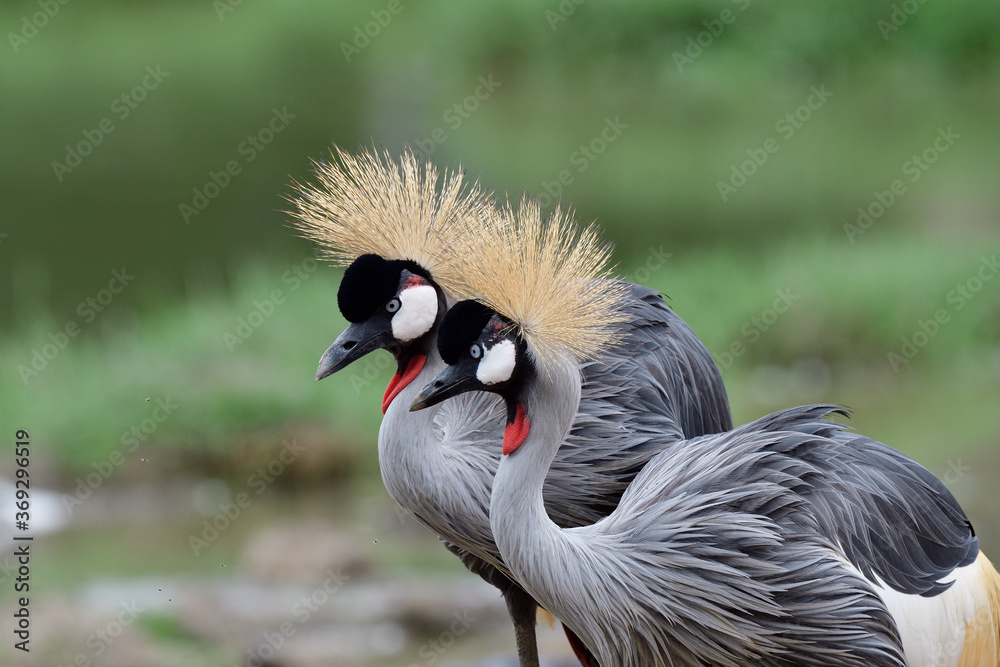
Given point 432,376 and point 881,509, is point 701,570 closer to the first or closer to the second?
point 881,509

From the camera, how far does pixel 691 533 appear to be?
6.59 ft

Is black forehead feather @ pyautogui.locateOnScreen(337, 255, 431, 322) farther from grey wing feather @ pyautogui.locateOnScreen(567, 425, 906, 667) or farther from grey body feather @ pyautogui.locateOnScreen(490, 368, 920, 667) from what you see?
grey wing feather @ pyautogui.locateOnScreen(567, 425, 906, 667)

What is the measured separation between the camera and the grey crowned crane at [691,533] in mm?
1968

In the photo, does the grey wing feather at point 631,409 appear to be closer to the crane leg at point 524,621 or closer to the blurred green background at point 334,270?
the crane leg at point 524,621

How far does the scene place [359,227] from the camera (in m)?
2.39

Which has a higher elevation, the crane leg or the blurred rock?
the blurred rock

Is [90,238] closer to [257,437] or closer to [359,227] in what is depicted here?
[257,437]

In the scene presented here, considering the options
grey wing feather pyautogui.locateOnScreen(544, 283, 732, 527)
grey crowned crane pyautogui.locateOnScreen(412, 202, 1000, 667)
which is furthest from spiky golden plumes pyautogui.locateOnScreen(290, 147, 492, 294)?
grey wing feather pyautogui.locateOnScreen(544, 283, 732, 527)

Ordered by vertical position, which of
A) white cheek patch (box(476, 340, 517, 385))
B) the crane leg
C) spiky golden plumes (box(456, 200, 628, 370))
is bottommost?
the crane leg

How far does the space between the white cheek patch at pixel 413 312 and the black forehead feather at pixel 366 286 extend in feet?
0.10

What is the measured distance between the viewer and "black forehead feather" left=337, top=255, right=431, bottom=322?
2256 millimetres

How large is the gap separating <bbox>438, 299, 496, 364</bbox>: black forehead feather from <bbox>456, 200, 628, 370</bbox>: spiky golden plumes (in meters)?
0.03

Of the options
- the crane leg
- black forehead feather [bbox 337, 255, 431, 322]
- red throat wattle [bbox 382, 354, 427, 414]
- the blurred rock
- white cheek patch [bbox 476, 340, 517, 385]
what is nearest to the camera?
white cheek patch [bbox 476, 340, 517, 385]

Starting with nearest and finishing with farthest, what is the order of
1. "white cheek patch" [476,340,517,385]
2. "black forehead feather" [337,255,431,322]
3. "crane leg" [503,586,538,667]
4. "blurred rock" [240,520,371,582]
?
"white cheek patch" [476,340,517,385]
"black forehead feather" [337,255,431,322]
"crane leg" [503,586,538,667]
"blurred rock" [240,520,371,582]
